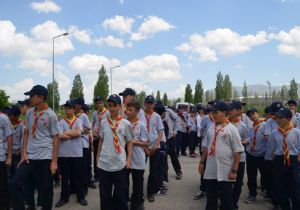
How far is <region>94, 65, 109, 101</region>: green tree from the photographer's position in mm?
53006

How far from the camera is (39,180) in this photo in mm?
5293

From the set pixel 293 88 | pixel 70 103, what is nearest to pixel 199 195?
pixel 70 103

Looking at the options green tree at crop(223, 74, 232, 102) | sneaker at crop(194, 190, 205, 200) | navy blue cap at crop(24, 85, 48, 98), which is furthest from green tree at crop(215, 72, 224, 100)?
navy blue cap at crop(24, 85, 48, 98)

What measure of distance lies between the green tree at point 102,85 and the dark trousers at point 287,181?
46.8 metres

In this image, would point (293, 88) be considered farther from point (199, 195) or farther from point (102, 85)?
point (199, 195)

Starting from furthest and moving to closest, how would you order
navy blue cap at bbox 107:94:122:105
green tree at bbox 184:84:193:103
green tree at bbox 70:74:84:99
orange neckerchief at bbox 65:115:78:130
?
green tree at bbox 184:84:193:103, green tree at bbox 70:74:84:99, orange neckerchief at bbox 65:115:78:130, navy blue cap at bbox 107:94:122:105

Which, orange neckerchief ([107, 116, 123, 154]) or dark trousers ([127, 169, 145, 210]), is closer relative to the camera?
orange neckerchief ([107, 116, 123, 154])

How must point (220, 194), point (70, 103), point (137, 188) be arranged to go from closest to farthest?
point (220, 194) → point (137, 188) → point (70, 103)

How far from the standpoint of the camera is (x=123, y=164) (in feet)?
16.7

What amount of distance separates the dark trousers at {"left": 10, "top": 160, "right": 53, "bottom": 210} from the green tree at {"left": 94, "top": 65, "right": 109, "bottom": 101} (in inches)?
1839

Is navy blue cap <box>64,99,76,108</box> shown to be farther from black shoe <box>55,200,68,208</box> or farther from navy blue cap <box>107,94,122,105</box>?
black shoe <box>55,200,68,208</box>

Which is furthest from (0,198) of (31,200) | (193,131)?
(193,131)

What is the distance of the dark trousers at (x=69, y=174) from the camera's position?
6.61 m

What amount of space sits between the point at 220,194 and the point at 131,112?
2.09 metres
